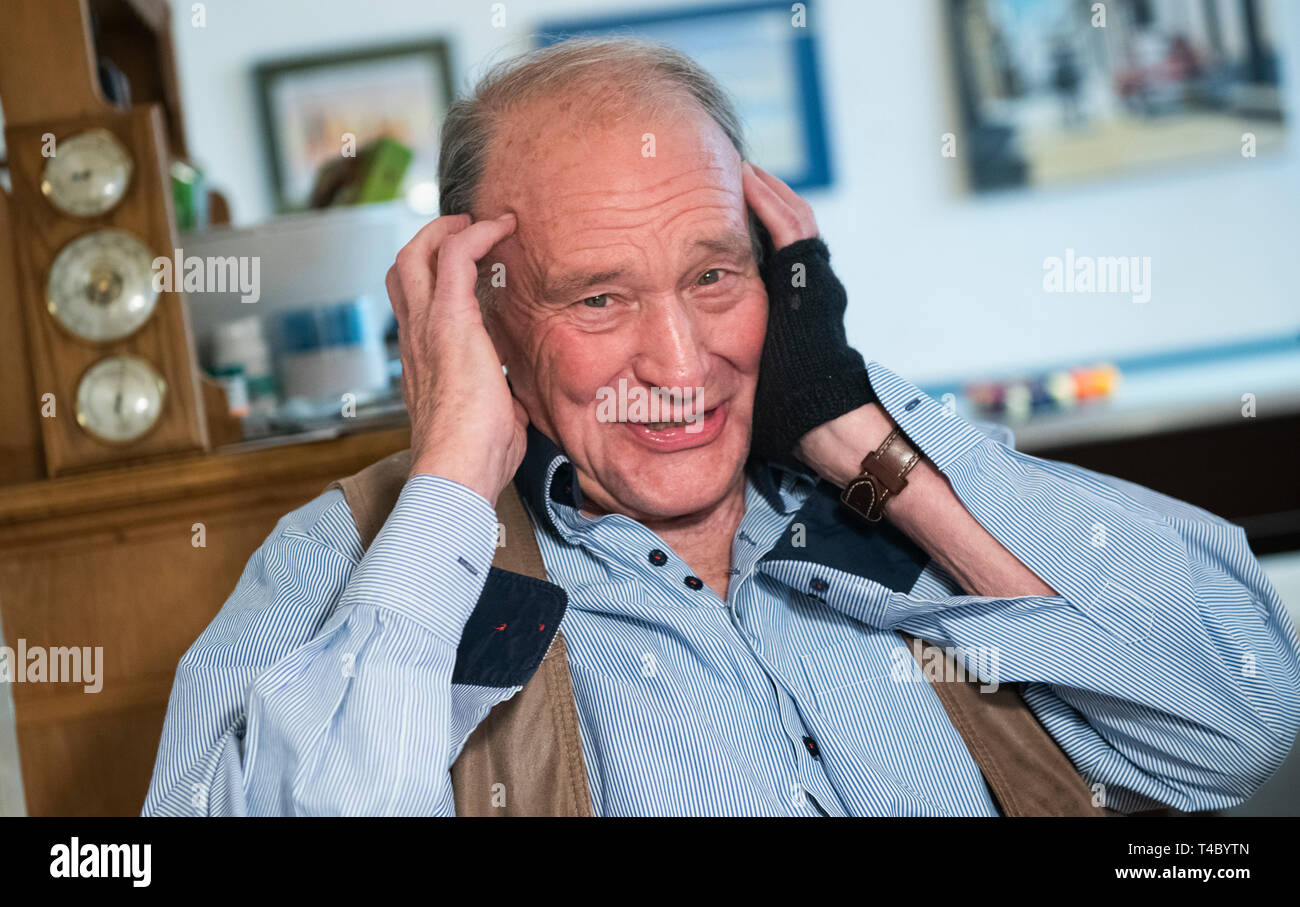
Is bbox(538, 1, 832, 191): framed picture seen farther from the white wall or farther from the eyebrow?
the eyebrow

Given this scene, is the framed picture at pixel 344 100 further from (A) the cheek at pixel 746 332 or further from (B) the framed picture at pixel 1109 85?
(A) the cheek at pixel 746 332

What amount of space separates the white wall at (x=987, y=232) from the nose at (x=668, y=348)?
2714 millimetres

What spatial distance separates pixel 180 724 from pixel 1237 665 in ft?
3.16

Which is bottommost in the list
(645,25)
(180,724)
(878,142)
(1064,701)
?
(1064,701)

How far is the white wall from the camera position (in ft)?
12.1

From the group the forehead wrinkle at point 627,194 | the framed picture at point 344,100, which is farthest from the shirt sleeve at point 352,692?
the framed picture at point 344,100

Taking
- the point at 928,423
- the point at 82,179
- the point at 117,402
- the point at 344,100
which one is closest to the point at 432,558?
the point at 928,423

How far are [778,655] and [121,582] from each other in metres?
0.77

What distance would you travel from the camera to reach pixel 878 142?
373 cm

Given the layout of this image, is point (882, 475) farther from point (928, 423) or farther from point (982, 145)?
point (982, 145)

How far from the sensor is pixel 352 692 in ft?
2.99

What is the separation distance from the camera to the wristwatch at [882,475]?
1157mm
